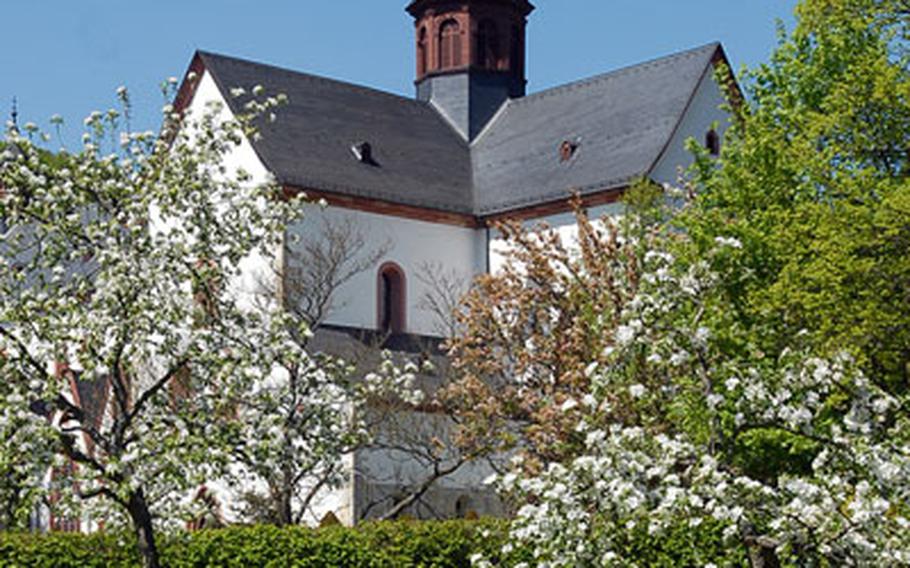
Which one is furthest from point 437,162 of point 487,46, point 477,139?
point 487,46

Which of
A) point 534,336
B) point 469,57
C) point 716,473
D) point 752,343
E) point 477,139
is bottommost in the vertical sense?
point 716,473

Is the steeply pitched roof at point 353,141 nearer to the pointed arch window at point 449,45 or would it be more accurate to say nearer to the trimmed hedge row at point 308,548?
the pointed arch window at point 449,45

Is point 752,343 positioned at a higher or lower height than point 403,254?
lower

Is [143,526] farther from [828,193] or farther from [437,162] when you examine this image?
[437,162]

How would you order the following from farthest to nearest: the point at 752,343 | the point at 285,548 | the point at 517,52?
the point at 517,52, the point at 285,548, the point at 752,343

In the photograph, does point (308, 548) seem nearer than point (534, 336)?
Yes

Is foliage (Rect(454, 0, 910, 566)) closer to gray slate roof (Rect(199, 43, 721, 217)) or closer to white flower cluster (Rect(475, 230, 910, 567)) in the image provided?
white flower cluster (Rect(475, 230, 910, 567))

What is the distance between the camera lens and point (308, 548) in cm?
2288

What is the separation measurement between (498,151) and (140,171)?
28.1 m

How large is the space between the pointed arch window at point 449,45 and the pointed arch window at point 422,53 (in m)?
0.65

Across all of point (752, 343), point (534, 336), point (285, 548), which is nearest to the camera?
point (752, 343)

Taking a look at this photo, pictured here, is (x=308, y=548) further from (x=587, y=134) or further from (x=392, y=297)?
(x=587, y=134)

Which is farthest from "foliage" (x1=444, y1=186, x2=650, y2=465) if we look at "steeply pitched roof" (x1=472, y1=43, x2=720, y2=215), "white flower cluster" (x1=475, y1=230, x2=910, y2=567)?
"white flower cluster" (x1=475, y1=230, x2=910, y2=567)

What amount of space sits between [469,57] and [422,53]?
199 cm
